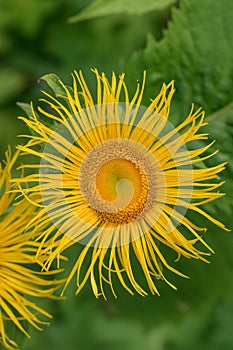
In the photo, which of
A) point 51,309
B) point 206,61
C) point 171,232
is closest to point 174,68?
point 206,61

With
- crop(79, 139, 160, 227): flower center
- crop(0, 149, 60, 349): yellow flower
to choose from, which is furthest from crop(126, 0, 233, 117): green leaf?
crop(0, 149, 60, 349): yellow flower

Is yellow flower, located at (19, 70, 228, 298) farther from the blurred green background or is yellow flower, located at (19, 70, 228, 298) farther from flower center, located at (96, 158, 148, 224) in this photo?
the blurred green background

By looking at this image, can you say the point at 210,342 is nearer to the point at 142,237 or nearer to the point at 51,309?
the point at 51,309

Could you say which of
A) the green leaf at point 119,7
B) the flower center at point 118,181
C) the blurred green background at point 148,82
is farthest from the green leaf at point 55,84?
the green leaf at point 119,7

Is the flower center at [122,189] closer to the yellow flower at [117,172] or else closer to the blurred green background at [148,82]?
the yellow flower at [117,172]

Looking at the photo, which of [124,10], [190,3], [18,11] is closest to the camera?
[190,3]

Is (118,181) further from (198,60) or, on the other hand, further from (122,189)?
(198,60)
